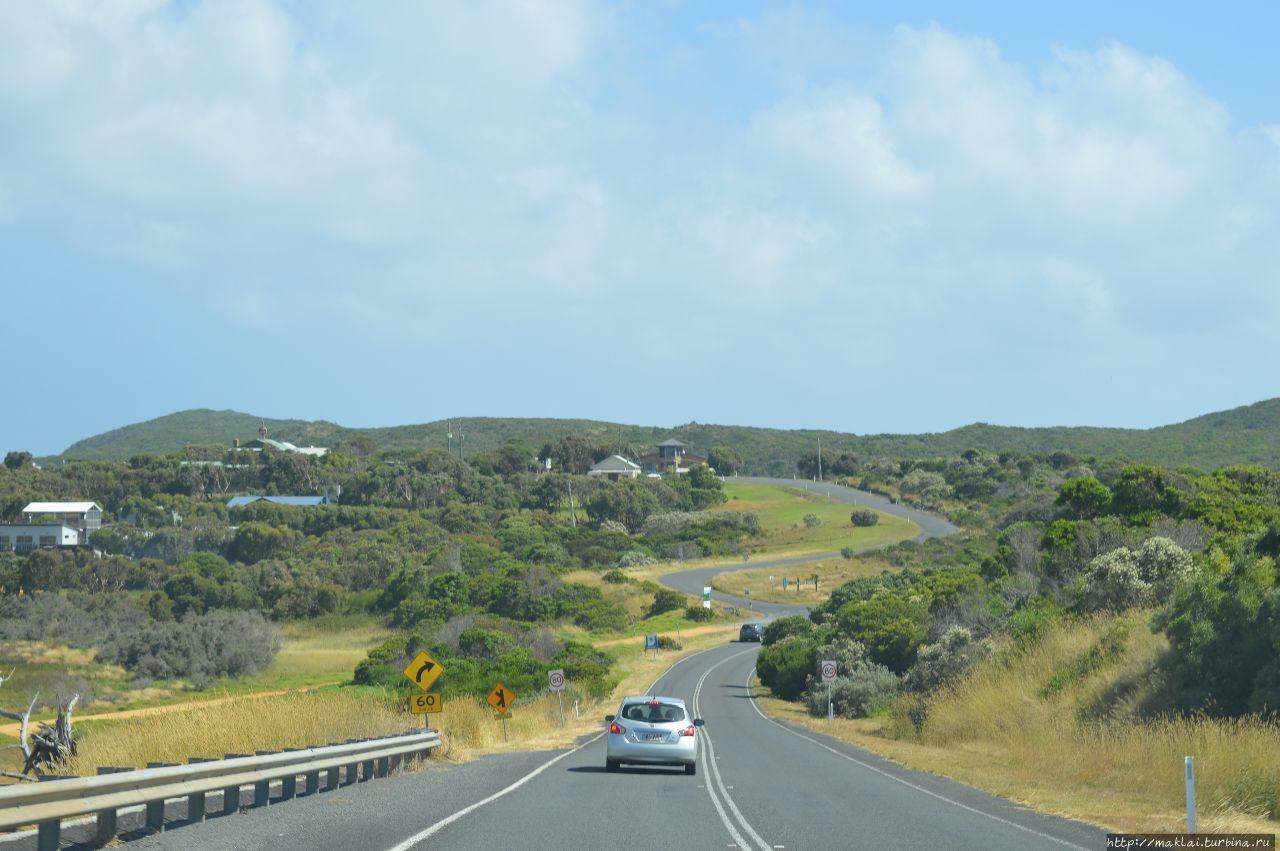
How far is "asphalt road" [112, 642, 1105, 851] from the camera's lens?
11.2m

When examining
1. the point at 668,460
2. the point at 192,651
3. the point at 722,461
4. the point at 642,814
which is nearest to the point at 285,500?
the point at 668,460

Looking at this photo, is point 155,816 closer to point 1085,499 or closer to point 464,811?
point 464,811

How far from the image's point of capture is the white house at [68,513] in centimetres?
10731

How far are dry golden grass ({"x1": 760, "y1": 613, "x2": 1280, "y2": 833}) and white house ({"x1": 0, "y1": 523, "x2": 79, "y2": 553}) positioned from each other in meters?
83.0

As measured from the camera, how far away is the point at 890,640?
48.0 m

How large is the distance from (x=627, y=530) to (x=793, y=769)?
105 metres

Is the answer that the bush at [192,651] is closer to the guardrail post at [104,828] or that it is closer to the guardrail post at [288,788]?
the guardrail post at [288,788]

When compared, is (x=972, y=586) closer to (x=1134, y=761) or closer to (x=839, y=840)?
(x=1134, y=761)

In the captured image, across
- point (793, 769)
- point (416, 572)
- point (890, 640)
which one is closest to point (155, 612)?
point (416, 572)

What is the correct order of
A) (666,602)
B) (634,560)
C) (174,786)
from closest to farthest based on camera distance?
(174,786), (666,602), (634,560)

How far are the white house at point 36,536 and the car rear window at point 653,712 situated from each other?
9193cm

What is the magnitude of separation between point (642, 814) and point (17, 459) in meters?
159

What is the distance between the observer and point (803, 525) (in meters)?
124

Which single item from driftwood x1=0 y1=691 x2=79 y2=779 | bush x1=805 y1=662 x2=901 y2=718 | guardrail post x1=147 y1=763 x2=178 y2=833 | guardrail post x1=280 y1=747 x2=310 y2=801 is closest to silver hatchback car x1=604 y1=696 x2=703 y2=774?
guardrail post x1=280 y1=747 x2=310 y2=801
